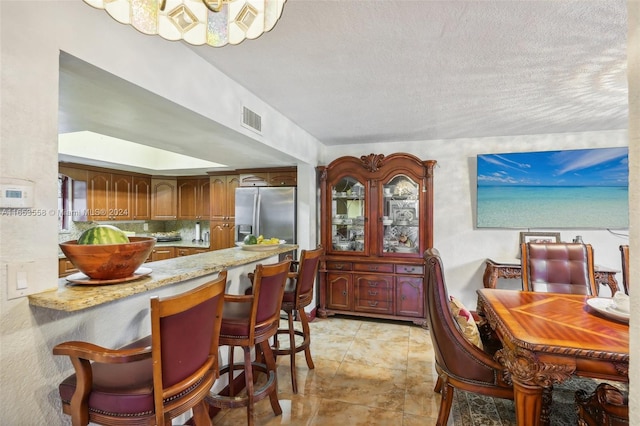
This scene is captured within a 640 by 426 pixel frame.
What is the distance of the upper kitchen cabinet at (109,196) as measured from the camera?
14.5 ft

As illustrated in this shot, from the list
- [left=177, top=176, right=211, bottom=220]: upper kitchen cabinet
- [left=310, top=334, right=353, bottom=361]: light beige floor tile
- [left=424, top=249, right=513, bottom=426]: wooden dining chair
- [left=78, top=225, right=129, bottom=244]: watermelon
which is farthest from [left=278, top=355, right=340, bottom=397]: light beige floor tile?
[left=177, top=176, right=211, bottom=220]: upper kitchen cabinet

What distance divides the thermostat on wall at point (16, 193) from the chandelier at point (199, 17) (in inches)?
24.1

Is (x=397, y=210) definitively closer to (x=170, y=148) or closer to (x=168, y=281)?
(x=170, y=148)

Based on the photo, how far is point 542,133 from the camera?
361 cm

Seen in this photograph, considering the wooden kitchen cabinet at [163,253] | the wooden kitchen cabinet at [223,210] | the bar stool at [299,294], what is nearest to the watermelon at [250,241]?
the bar stool at [299,294]

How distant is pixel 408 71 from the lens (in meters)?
2.08

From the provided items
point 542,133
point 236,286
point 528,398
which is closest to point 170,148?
point 236,286

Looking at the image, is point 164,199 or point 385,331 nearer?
point 385,331

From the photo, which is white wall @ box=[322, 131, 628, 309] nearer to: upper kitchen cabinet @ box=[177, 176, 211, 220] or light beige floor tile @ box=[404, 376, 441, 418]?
light beige floor tile @ box=[404, 376, 441, 418]

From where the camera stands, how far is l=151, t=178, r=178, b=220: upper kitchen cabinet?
18.0ft

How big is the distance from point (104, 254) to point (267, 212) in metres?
3.09

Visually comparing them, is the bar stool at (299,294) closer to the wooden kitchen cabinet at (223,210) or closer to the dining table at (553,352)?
the dining table at (553,352)

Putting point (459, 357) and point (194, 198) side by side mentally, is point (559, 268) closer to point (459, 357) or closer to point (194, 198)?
point (459, 357)

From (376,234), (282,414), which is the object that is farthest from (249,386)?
(376,234)
